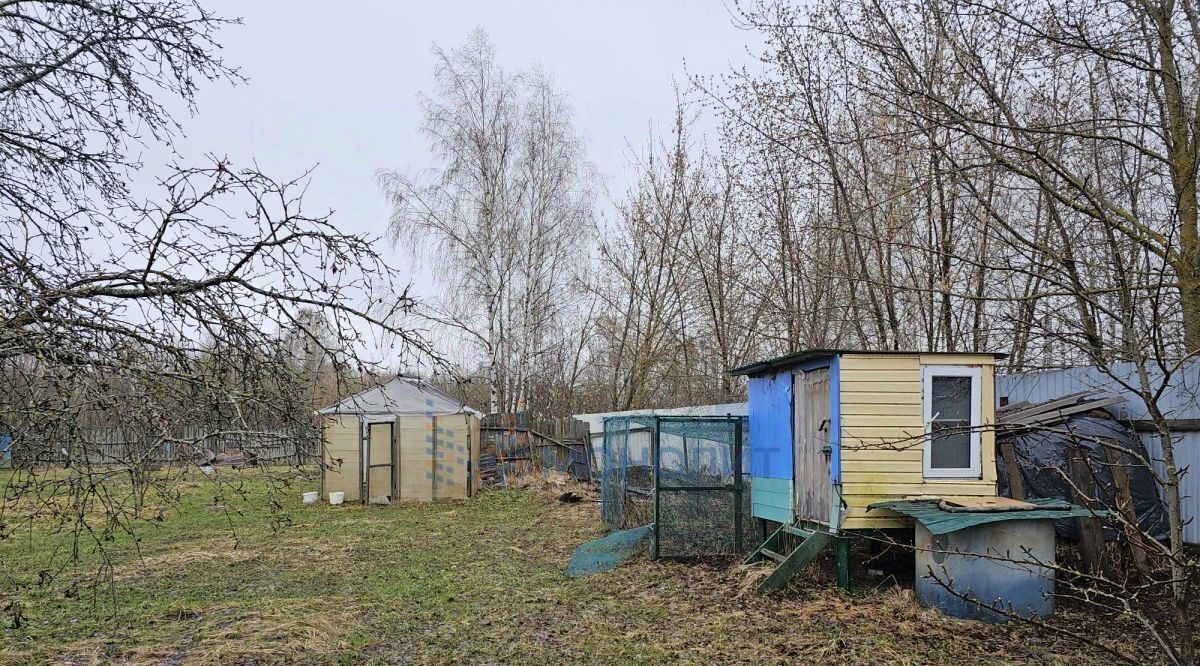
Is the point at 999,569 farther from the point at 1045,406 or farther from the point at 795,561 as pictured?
the point at 1045,406

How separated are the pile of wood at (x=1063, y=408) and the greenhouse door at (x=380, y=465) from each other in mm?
12460

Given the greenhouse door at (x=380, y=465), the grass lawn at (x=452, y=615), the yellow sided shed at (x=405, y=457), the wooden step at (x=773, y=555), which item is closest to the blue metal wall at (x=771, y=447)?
the wooden step at (x=773, y=555)

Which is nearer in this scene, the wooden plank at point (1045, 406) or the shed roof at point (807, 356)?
the shed roof at point (807, 356)

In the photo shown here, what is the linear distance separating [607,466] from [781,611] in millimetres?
5667

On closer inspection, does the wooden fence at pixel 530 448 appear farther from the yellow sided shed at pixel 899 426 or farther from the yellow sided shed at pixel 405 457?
the yellow sided shed at pixel 899 426

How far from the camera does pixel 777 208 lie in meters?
15.1

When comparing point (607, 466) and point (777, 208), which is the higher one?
point (777, 208)

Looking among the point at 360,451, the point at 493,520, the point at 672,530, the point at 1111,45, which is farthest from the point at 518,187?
the point at 1111,45

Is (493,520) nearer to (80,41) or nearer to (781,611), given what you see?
(781,611)

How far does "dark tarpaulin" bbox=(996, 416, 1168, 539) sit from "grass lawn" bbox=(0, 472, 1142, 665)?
1.91m

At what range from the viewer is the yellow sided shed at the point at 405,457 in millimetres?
17969

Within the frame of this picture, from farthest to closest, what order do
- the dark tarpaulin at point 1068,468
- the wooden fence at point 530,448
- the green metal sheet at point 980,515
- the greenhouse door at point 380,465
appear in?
the wooden fence at point 530,448 → the greenhouse door at point 380,465 → the dark tarpaulin at point 1068,468 → the green metal sheet at point 980,515

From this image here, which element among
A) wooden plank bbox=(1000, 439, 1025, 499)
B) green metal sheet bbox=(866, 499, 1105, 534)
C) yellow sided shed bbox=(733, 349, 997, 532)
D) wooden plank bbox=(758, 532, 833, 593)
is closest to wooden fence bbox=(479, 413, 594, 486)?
wooden plank bbox=(758, 532, 833, 593)

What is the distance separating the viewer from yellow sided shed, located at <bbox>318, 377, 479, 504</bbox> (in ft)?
59.0
